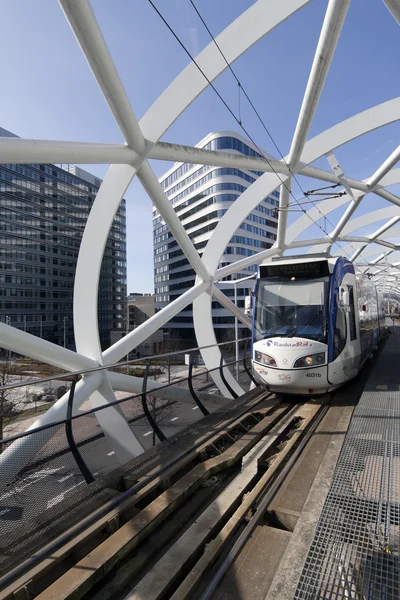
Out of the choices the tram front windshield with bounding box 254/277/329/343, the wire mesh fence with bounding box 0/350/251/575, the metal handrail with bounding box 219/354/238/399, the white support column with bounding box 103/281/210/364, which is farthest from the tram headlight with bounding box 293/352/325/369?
the white support column with bounding box 103/281/210/364

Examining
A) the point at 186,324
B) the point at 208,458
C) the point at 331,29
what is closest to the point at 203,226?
the point at 186,324

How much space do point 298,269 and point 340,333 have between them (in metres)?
→ 1.72

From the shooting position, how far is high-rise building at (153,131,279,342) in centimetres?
5647

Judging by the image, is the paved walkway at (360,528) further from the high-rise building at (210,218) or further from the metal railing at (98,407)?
the high-rise building at (210,218)

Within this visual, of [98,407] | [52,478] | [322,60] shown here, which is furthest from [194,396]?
[322,60]

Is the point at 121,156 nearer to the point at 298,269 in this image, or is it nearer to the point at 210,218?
the point at 298,269

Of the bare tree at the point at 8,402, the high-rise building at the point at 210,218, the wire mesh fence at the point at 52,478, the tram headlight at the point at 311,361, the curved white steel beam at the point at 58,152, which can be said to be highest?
the high-rise building at the point at 210,218

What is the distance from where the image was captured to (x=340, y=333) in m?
7.80

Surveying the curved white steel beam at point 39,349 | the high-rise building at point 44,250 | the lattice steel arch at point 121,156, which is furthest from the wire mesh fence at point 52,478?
the high-rise building at point 44,250

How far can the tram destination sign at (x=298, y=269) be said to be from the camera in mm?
8109

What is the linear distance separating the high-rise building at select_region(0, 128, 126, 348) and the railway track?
54.9 meters

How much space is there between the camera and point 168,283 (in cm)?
7356

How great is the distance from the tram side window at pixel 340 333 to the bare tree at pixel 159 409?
378 centimetres

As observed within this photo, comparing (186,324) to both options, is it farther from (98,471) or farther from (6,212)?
(98,471)
